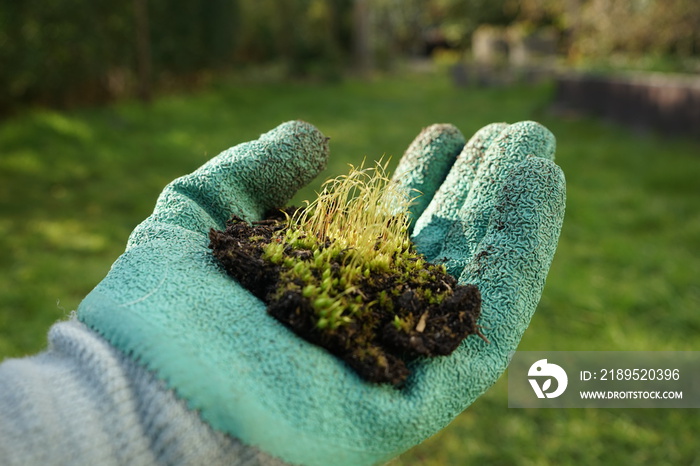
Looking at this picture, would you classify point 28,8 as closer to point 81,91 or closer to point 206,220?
point 81,91

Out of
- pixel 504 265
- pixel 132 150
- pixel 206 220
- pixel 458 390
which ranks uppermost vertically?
pixel 206 220

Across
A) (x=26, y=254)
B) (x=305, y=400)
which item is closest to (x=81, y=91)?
(x=26, y=254)

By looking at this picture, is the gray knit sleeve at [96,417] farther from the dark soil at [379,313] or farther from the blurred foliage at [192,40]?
the blurred foliage at [192,40]

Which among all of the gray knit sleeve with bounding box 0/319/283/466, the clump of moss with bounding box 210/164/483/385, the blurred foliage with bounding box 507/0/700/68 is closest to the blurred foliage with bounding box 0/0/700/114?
→ the blurred foliage with bounding box 507/0/700/68

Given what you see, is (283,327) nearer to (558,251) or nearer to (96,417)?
(96,417)

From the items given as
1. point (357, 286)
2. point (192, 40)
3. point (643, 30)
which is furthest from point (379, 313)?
point (192, 40)

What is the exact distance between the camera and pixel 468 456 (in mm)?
3168

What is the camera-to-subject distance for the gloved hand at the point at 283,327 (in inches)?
45.2

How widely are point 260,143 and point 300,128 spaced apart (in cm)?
12

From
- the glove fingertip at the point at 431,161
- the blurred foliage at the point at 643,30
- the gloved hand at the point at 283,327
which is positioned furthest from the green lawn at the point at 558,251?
the blurred foliage at the point at 643,30

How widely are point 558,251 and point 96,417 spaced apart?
5.09 meters

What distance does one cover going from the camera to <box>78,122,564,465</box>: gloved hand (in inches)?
45.2

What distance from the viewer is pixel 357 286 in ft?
4.49

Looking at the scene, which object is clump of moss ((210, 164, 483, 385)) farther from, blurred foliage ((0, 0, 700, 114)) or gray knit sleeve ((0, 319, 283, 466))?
blurred foliage ((0, 0, 700, 114))
